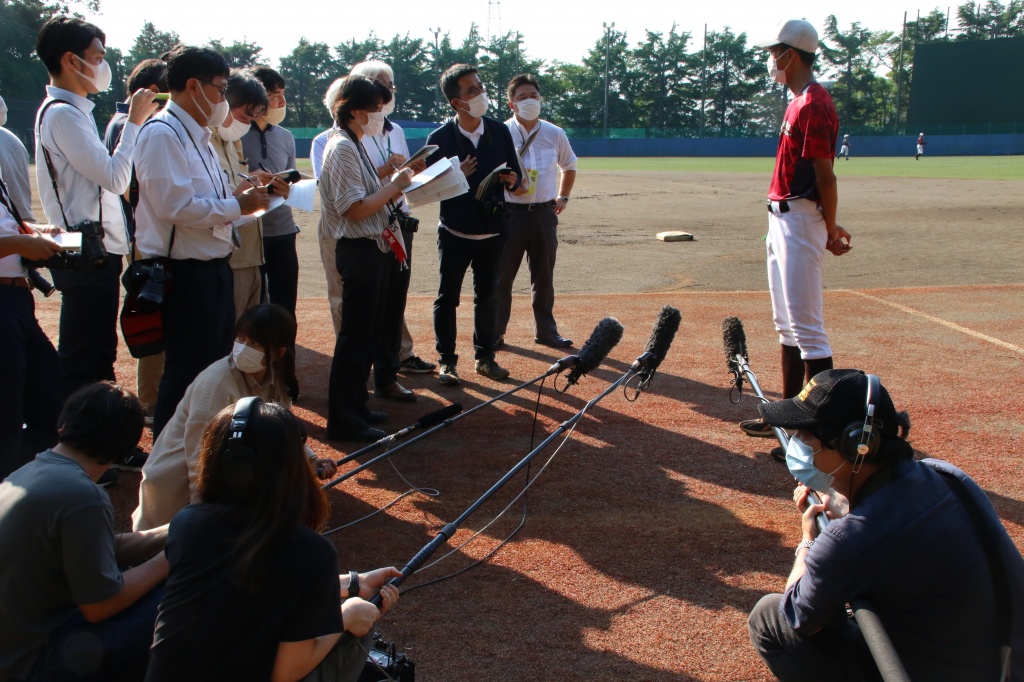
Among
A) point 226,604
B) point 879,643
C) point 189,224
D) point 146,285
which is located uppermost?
point 189,224

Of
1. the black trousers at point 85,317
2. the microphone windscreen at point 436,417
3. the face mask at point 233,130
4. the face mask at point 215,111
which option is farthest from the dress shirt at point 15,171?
the microphone windscreen at point 436,417

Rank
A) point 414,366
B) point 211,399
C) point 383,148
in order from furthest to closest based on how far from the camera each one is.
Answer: point 414,366, point 383,148, point 211,399

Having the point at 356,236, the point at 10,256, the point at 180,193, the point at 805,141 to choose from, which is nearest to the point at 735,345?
the point at 805,141

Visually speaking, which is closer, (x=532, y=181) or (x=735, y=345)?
(x=735, y=345)

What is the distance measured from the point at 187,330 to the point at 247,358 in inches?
35.3

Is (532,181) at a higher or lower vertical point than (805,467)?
higher

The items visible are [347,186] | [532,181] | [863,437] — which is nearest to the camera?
[863,437]

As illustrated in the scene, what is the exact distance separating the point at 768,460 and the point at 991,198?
21488mm

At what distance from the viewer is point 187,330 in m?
4.71

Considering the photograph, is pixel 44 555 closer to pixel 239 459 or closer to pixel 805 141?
pixel 239 459

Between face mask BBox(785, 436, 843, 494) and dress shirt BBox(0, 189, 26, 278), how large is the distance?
3.58 meters

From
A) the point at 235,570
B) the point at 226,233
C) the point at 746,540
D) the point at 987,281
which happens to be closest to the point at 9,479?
the point at 235,570

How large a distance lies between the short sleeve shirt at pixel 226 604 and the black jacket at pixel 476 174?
501cm

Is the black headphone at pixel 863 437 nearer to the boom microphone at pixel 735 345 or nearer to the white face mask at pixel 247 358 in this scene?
the white face mask at pixel 247 358
